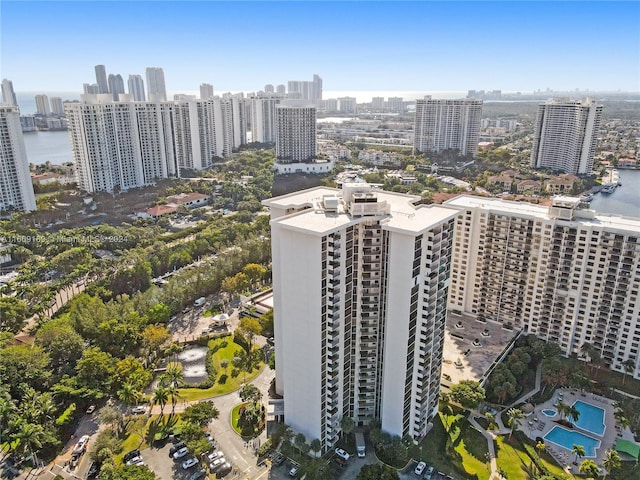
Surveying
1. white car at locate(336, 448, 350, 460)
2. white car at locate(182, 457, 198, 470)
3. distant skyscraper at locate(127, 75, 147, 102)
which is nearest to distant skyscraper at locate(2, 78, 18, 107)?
distant skyscraper at locate(127, 75, 147, 102)

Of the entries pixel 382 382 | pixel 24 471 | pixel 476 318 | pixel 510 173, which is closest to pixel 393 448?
pixel 382 382

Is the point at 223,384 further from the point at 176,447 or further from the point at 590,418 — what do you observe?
the point at 590,418

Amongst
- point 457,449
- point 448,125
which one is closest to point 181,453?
point 457,449

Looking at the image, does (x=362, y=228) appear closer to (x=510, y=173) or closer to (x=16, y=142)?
(x=16, y=142)

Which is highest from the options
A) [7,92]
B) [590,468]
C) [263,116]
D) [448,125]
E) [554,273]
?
[7,92]

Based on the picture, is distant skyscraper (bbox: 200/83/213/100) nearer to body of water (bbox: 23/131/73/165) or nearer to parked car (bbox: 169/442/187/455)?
body of water (bbox: 23/131/73/165)
